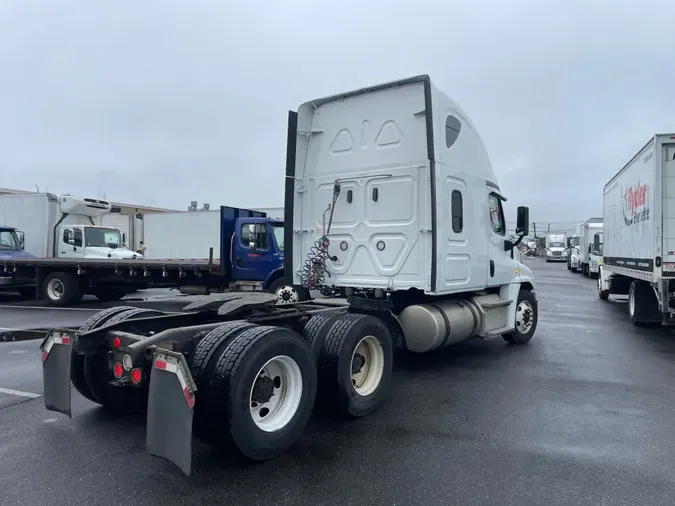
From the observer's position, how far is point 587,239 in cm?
2862

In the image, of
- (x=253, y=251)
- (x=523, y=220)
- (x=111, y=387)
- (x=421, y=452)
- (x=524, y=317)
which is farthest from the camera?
(x=253, y=251)

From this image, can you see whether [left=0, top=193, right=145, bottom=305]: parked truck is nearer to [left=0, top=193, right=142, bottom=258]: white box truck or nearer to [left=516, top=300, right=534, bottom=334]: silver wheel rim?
[left=0, top=193, right=142, bottom=258]: white box truck

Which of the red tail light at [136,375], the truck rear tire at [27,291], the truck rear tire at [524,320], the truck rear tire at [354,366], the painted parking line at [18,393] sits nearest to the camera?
the red tail light at [136,375]

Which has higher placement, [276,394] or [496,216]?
[496,216]

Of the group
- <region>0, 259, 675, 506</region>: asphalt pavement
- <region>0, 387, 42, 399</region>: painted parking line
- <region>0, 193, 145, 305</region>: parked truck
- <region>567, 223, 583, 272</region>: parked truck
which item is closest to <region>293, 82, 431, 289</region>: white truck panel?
<region>0, 259, 675, 506</region>: asphalt pavement

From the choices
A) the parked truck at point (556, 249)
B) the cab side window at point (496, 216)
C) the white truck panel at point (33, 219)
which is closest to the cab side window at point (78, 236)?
the white truck panel at point (33, 219)

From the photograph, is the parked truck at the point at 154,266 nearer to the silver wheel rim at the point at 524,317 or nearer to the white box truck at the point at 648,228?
the silver wheel rim at the point at 524,317

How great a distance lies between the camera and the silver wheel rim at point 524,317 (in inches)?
340

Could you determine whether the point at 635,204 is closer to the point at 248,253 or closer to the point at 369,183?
the point at 369,183

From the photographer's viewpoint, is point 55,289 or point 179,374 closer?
point 179,374

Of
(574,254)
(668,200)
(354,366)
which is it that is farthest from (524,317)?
(574,254)

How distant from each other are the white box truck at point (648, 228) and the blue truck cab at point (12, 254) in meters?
16.1

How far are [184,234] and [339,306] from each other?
2028 centimetres

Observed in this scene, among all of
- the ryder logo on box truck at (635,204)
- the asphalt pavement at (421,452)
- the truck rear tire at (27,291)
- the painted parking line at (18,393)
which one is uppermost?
the ryder logo on box truck at (635,204)
